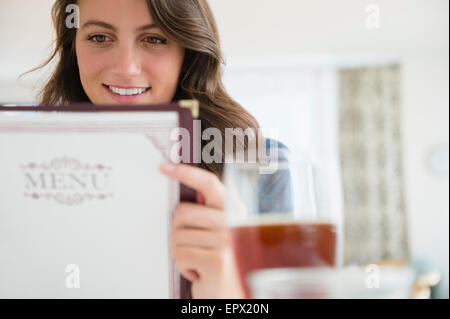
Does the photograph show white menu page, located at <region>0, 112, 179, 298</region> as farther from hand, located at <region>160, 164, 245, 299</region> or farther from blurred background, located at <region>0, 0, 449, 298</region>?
blurred background, located at <region>0, 0, 449, 298</region>

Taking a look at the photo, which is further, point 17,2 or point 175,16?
point 17,2

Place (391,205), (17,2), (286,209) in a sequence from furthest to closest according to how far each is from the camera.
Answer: (391,205) < (17,2) < (286,209)

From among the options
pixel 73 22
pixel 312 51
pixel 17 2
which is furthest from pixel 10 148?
pixel 312 51

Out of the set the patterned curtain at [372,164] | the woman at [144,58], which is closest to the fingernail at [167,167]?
the woman at [144,58]

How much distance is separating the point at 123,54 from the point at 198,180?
507 millimetres

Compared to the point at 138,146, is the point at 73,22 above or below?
above

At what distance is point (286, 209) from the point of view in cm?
33

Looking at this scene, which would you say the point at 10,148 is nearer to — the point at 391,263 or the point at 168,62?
the point at 168,62

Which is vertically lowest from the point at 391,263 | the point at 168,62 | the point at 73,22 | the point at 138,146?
the point at 391,263

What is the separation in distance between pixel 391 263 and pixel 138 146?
14.9 ft

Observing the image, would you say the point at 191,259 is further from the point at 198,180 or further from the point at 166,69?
the point at 166,69

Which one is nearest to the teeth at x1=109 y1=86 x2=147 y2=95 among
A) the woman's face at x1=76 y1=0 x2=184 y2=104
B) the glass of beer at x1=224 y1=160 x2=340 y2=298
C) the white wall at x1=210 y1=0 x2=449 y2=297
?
the woman's face at x1=76 y1=0 x2=184 y2=104

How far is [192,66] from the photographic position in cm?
101

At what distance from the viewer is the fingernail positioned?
41 cm
